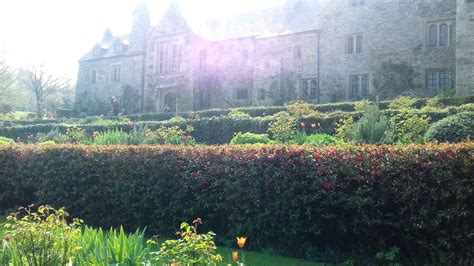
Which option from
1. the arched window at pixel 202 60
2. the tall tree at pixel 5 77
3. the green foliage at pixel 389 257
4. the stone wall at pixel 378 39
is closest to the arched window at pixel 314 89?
the stone wall at pixel 378 39

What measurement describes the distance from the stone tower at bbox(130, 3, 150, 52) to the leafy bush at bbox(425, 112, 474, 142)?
3423cm

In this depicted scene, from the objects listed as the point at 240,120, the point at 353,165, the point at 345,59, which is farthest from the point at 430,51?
the point at 353,165

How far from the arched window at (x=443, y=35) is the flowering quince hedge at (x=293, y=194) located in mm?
23931

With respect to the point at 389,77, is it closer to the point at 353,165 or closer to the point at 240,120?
the point at 240,120

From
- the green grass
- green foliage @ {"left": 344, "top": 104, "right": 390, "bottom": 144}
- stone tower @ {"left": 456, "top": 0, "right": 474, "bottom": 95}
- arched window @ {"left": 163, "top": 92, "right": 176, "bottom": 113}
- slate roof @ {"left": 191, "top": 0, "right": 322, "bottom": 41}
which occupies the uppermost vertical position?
slate roof @ {"left": 191, "top": 0, "right": 322, "bottom": 41}

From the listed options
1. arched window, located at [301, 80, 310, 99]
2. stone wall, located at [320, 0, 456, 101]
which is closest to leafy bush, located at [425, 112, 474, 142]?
stone wall, located at [320, 0, 456, 101]

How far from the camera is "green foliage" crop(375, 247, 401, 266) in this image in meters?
5.95

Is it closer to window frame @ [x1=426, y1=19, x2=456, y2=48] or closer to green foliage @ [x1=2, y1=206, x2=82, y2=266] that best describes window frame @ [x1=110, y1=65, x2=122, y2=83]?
window frame @ [x1=426, y1=19, x2=456, y2=48]

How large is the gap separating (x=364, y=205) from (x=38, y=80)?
2112 inches

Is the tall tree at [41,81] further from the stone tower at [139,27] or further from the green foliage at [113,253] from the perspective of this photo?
the green foliage at [113,253]

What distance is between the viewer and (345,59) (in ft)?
100

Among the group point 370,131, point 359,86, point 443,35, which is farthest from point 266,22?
point 370,131

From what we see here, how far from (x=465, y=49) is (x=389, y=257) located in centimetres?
2161

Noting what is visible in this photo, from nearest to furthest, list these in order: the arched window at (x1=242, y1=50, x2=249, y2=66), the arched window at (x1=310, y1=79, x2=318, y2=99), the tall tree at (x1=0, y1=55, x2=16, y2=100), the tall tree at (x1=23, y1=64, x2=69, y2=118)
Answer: the arched window at (x1=310, y1=79, x2=318, y2=99) < the arched window at (x1=242, y1=50, x2=249, y2=66) < the tall tree at (x1=0, y1=55, x2=16, y2=100) < the tall tree at (x1=23, y1=64, x2=69, y2=118)
